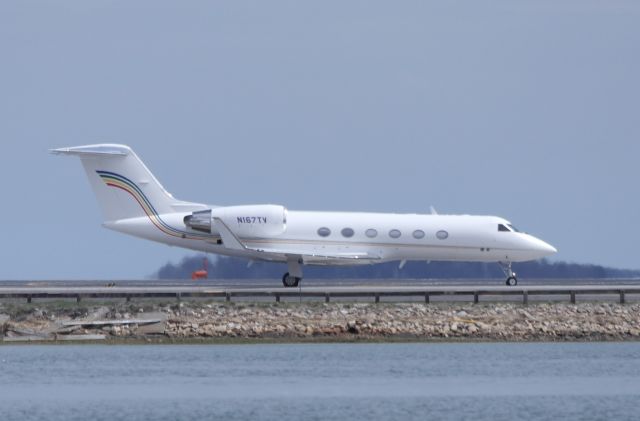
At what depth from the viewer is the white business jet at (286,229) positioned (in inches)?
2165

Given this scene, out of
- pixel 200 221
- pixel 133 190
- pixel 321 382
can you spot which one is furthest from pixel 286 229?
pixel 321 382

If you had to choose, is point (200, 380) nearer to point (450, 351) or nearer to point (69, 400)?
point (69, 400)

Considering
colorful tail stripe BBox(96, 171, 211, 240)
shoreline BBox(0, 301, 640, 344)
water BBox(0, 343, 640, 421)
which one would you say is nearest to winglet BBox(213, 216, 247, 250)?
colorful tail stripe BBox(96, 171, 211, 240)

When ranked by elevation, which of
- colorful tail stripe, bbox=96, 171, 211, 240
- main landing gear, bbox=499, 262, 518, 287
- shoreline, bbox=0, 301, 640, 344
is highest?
colorful tail stripe, bbox=96, 171, 211, 240

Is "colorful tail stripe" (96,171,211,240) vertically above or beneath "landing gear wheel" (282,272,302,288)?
above

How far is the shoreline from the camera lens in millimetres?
44312

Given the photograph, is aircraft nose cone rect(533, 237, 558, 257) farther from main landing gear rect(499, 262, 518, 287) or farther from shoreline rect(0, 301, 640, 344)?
shoreline rect(0, 301, 640, 344)

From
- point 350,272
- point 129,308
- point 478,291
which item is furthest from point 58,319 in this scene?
point 350,272

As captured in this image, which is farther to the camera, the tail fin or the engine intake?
the tail fin

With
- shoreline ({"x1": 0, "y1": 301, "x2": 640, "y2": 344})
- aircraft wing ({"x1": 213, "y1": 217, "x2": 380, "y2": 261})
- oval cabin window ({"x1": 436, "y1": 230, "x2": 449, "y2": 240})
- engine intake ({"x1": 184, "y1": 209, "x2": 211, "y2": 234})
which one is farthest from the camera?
oval cabin window ({"x1": 436, "y1": 230, "x2": 449, "y2": 240})

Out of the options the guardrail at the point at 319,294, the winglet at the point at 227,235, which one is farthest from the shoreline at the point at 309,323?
the winglet at the point at 227,235

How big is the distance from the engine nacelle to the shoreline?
26.9 feet

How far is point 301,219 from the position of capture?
5547cm

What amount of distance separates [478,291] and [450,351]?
18.9 ft
